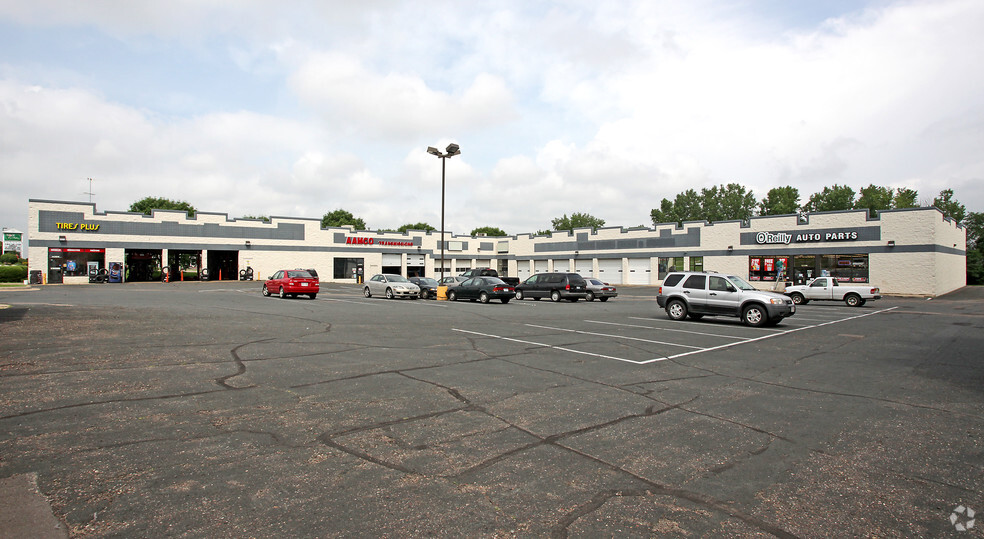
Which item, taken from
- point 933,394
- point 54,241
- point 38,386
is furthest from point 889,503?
point 54,241

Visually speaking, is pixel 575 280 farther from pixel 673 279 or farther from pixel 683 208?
pixel 683 208

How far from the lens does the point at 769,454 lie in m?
4.76

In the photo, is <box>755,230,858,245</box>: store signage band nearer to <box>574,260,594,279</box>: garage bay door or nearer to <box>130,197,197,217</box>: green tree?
<box>574,260,594,279</box>: garage bay door

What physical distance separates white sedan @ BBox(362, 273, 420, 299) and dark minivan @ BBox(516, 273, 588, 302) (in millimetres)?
6784

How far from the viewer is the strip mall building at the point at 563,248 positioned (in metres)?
35.9

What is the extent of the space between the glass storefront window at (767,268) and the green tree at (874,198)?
46.9 m

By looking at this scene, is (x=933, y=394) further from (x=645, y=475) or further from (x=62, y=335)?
(x=62, y=335)

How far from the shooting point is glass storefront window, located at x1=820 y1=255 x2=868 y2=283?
37156mm

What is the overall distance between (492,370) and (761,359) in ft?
18.9

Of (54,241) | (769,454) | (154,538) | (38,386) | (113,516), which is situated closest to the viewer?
(154,538)

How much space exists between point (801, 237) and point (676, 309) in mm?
28161

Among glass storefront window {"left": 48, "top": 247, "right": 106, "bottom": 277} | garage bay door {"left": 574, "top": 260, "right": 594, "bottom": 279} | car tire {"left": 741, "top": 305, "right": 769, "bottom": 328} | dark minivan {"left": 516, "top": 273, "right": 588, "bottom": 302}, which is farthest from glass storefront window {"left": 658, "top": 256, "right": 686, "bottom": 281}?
glass storefront window {"left": 48, "top": 247, "right": 106, "bottom": 277}

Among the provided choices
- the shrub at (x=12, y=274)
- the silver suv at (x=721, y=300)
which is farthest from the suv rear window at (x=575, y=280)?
the shrub at (x=12, y=274)

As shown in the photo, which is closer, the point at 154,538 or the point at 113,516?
the point at 154,538
